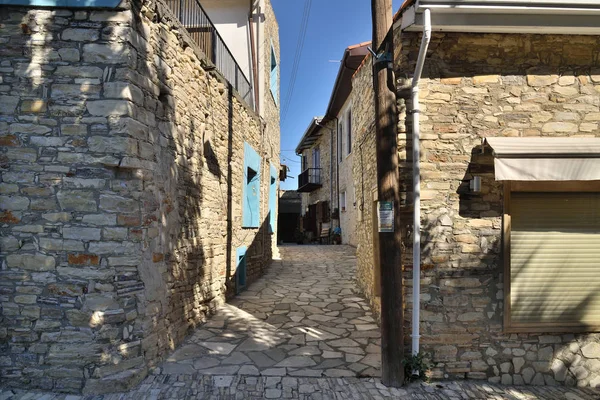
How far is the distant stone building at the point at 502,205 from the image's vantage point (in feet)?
11.3

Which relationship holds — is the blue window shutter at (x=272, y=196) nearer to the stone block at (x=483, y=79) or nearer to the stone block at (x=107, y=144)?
the stone block at (x=107, y=144)

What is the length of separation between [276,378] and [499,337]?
239 centimetres

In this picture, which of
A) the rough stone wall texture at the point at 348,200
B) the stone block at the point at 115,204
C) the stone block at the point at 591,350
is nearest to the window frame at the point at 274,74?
the rough stone wall texture at the point at 348,200

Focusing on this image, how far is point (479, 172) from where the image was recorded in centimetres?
352

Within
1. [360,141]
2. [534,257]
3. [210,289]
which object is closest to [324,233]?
[360,141]

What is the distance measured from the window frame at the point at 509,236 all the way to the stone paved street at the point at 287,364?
60cm

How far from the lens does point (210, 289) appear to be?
5.11 metres

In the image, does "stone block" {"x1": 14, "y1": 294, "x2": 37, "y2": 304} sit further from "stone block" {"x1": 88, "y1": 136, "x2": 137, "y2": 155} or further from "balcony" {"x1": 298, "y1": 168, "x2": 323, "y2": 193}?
"balcony" {"x1": 298, "y1": 168, "x2": 323, "y2": 193}

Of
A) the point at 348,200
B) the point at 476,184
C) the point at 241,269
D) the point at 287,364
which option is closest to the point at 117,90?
the point at 287,364

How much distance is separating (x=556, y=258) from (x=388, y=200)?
2.03m

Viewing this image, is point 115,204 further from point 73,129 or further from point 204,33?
point 204,33

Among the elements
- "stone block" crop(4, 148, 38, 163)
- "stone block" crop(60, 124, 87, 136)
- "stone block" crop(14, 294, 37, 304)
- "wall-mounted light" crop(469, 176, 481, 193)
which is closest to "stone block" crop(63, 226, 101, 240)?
"stone block" crop(14, 294, 37, 304)

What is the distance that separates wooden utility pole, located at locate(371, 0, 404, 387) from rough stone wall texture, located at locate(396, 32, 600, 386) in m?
0.20

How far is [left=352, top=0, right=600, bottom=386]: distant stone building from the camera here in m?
3.45
